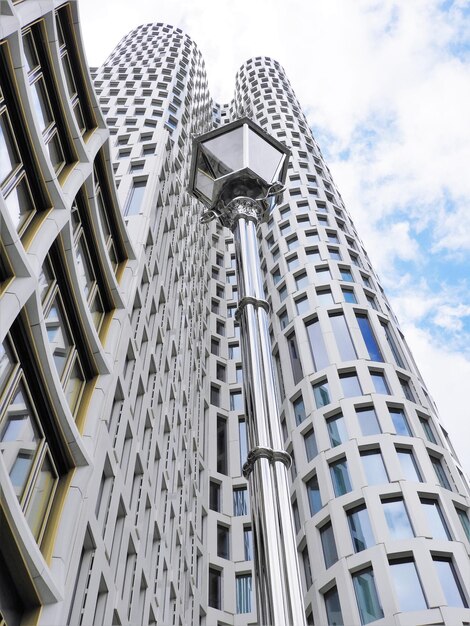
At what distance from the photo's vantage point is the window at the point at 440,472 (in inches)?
1188

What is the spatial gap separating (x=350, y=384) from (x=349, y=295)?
8608mm

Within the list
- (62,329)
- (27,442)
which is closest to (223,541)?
(62,329)

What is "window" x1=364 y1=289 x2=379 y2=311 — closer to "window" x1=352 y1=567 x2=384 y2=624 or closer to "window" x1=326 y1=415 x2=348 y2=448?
"window" x1=326 y1=415 x2=348 y2=448

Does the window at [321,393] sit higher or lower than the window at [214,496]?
A: higher

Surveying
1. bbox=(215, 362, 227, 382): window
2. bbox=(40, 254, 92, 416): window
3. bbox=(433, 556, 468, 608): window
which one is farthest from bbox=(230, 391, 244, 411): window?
bbox=(40, 254, 92, 416): window

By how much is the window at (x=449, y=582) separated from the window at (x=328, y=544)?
4117 millimetres

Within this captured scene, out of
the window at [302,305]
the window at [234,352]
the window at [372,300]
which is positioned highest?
the window at [234,352]

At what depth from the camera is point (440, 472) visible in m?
30.8

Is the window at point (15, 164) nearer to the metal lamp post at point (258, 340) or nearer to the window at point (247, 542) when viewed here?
the metal lamp post at point (258, 340)

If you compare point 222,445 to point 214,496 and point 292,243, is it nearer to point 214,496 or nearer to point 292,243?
point 214,496

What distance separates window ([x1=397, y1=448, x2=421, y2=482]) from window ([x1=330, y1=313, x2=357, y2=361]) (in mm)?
7047

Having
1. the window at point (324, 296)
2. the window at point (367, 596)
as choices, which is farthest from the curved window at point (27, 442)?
the window at point (324, 296)

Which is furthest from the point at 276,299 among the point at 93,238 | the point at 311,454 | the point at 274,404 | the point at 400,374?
the point at 274,404

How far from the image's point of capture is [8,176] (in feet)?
49.6
